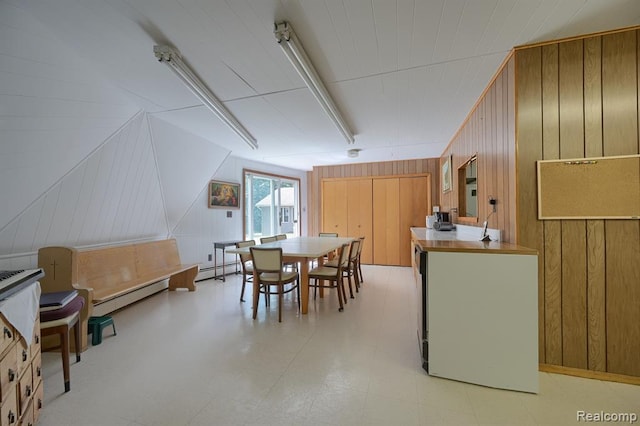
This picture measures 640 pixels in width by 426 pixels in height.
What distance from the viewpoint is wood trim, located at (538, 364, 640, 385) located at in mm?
1891

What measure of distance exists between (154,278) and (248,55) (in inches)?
127

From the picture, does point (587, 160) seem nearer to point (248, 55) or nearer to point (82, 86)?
point (248, 55)

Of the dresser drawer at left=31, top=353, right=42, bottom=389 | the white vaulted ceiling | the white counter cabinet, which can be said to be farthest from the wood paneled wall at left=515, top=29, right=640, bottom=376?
the dresser drawer at left=31, top=353, right=42, bottom=389

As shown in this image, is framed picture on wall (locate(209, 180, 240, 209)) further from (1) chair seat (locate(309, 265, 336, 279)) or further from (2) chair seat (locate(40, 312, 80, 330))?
(2) chair seat (locate(40, 312, 80, 330))

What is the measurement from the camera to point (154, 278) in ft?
11.8

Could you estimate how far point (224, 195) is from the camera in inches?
218

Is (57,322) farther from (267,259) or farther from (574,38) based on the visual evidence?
(574,38)

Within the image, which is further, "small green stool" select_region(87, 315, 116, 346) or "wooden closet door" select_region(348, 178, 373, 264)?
"wooden closet door" select_region(348, 178, 373, 264)

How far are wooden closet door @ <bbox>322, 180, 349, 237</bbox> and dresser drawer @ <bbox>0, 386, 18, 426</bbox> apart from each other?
5.88 meters

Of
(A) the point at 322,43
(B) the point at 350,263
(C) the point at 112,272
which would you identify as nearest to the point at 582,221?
(A) the point at 322,43

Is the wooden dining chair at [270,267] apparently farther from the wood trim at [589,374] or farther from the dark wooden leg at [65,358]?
the wood trim at [589,374]

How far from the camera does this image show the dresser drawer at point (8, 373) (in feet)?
3.89

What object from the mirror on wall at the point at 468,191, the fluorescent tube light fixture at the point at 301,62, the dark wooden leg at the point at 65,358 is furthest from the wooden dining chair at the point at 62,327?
the mirror on wall at the point at 468,191

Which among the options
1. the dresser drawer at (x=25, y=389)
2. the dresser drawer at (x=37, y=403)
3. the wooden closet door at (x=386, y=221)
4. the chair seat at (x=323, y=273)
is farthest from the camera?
the wooden closet door at (x=386, y=221)
